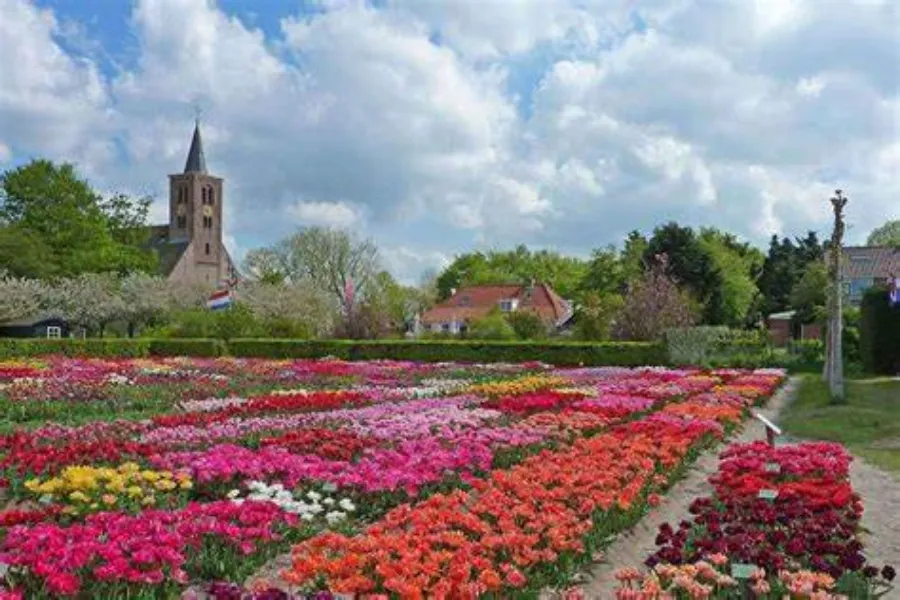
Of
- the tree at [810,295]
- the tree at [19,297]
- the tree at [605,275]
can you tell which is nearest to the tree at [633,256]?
the tree at [605,275]

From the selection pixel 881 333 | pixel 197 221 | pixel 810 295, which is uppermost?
pixel 197 221

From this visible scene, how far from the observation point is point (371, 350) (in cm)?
3650

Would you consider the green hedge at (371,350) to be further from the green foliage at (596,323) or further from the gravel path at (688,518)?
the gravel path at (688,518)

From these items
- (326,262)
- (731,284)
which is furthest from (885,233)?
(326,262)

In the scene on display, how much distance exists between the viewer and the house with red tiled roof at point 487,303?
246ft

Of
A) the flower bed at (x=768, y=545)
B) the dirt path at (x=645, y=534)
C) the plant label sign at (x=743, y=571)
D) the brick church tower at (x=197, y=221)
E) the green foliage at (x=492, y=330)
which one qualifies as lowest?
the dirt path at (x=645, y=534)

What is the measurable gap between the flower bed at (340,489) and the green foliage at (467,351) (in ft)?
49.7

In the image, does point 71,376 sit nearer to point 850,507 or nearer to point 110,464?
point 110,464

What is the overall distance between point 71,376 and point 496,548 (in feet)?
63.4

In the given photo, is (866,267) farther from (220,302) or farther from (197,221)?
(197,221)

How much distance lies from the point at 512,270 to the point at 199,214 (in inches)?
1299

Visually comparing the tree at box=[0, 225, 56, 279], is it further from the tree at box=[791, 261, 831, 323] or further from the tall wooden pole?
the tall wooden pole

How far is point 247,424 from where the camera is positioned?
12.8 meters

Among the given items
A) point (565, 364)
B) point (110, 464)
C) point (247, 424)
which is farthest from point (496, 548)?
point (565, 364)
